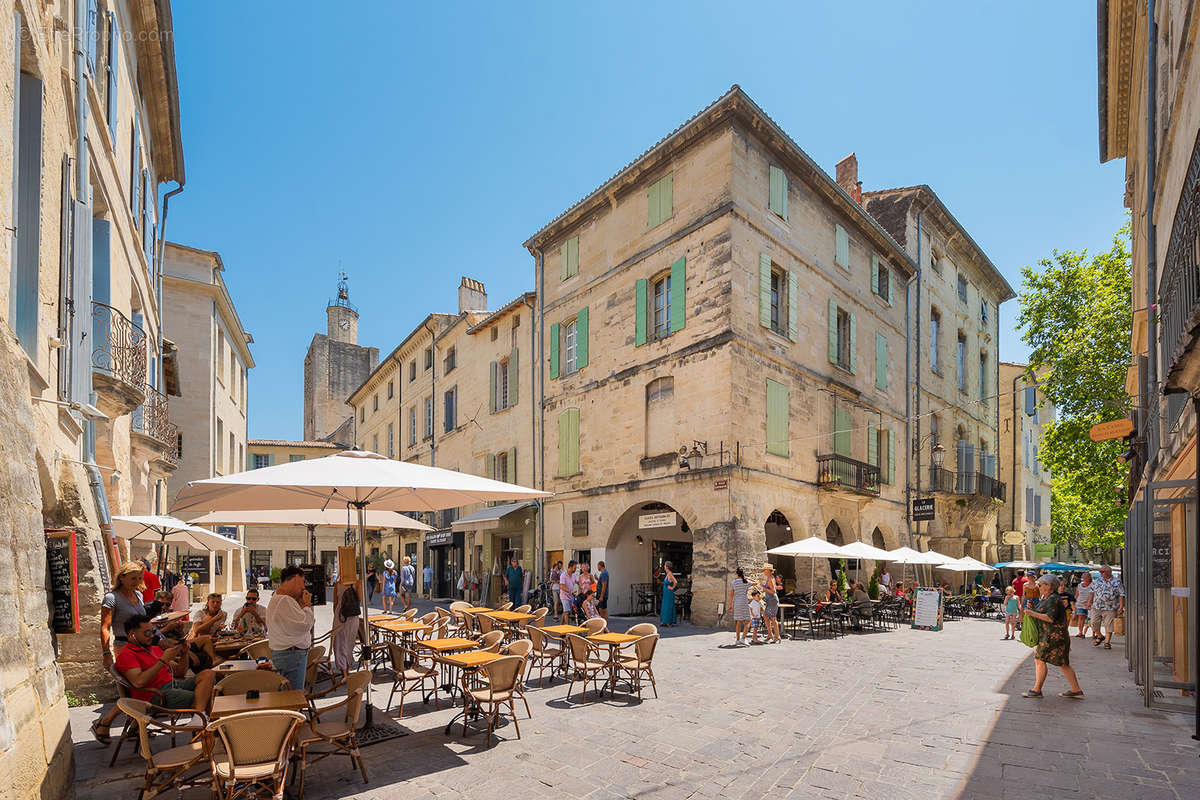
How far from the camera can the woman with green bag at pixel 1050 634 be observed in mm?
7941

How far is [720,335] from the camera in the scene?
15.9 meters

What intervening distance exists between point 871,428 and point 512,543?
436 inches

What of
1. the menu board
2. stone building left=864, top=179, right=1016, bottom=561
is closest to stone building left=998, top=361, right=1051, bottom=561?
stone building left=864, top=179, right=1016, bottom=561

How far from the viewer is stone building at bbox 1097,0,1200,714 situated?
20.7 ft

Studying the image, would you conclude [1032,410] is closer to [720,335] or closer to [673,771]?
[720,335]

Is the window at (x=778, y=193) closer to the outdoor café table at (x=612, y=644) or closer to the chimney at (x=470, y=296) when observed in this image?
the outdoor café table at (x=612, y=644)

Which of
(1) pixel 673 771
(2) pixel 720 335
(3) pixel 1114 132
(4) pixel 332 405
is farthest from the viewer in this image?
(4) pixel 332 405

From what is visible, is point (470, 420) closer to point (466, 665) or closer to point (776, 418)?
point (776, 418)

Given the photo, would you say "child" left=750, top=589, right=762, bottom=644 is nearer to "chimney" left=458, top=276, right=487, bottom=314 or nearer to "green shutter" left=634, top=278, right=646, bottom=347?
"green shutter" left=634, top=278, right=646, bottom=347

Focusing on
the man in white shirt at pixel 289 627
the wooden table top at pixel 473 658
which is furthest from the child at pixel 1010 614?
the man in white shirt at pixel 289 627

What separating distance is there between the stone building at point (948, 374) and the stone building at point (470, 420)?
12.1 meters

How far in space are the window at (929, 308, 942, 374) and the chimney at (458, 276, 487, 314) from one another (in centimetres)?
1727

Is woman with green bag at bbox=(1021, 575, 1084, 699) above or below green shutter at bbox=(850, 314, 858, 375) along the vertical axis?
below

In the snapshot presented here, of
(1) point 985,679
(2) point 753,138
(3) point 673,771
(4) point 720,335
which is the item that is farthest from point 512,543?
(3) point 673,771
